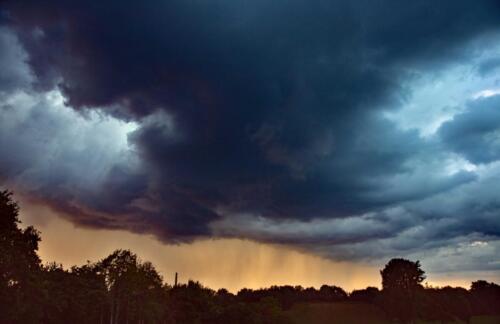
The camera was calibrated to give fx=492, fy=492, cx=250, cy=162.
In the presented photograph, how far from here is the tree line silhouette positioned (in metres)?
76.2

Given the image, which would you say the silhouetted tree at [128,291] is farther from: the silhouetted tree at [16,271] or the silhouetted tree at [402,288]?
the silhouetted tree at [402,288]

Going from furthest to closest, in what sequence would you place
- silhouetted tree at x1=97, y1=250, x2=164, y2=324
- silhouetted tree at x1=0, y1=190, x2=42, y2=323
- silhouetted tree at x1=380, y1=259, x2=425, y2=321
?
silhouetted tree at x1=380, y1=259, x2=425, y2=321, silhouetted tree at x1=97, y1=250, x2=164, y2=324, silhouetted tree at x1=0, y1=190, x2=42, y2=323

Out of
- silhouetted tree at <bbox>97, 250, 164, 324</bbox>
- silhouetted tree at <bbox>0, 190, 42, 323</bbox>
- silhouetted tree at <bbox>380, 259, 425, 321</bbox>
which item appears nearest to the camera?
silhouetted tree at <bbox>0, 190, 42, 323</bbox>

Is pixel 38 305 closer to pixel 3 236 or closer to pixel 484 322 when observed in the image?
pixel 3 236

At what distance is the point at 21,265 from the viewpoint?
75688mm

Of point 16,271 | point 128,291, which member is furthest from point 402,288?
point 16,271

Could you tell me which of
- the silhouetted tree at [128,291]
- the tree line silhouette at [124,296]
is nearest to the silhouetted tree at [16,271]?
the tree line silhouette at [124,296]

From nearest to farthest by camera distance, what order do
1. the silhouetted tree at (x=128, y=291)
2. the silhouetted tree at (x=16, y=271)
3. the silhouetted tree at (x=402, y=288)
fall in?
the silhouetted tree at (x=16, y=271) < the silhouetted tree at (x=128, y=291) < the silhouetted tree at (x=402, y=288)

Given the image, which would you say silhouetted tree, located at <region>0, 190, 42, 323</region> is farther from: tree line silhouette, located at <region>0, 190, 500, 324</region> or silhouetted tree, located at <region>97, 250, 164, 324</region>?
silhouetted tree, located at <region>97, 250, 164, 324</region>

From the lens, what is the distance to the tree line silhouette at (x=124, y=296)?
76188 mm

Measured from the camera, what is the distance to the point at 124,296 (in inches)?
4350

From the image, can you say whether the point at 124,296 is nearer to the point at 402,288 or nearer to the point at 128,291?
the point at 128,291

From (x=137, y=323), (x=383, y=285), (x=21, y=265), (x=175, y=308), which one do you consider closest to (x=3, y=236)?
(x=21, y=265)

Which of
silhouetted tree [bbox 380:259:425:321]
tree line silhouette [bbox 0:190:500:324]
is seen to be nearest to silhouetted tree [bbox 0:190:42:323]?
tree line silhouette [bbox 0:190:500:324]
